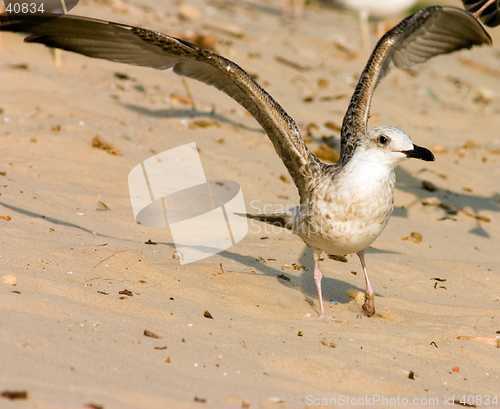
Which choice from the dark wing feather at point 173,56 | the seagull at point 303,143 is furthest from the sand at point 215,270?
the dark wing feather at point 173,56

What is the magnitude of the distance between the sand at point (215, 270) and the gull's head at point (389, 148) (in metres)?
1.29

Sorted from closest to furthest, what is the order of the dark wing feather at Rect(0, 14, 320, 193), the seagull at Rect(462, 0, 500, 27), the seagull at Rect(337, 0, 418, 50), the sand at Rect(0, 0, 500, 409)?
the sand at Rect(0, 0, 500, 409)
the dark wing feather at Rect(0, 14, 320, 193)
the seagull at Rect(462, 0, 500, 27)
the seagull at Rect(337, 0, 418, 50)

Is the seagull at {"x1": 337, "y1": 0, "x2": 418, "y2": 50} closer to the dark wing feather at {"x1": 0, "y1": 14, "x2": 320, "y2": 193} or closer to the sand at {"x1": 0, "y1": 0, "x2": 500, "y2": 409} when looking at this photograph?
the sand at {"x1": 0, "y1": 0, "x2": 500, "y2": 409}

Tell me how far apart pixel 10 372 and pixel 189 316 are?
4.93 feet

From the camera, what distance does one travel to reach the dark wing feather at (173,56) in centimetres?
456

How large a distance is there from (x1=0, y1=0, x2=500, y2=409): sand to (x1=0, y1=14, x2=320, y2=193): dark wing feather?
1177 mm

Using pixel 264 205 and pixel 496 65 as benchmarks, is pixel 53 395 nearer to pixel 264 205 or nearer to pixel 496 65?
pixel 264 205

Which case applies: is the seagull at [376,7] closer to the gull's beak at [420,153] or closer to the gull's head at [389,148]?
the gull's head at [389,148]

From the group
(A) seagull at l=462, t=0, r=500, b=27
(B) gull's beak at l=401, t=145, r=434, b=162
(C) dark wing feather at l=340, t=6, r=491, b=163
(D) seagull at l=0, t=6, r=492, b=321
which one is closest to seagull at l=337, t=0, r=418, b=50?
(A) seagull at l=462, t=0, r=500, b=27

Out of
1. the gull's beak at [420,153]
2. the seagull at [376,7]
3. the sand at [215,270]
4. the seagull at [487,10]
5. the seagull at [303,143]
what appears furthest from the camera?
the seagull at [376,7]

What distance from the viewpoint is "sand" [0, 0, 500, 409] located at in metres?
3.16

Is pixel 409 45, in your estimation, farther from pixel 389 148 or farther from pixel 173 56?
pixel 173 56

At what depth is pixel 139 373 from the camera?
3029 mm

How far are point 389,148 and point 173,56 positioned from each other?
1.96m
